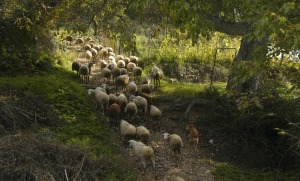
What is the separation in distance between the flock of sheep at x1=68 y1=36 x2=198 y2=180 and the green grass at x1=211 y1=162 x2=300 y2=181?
3.44 ft

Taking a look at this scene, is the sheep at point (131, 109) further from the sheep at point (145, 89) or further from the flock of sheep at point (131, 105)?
the sheep at point (145, 89)

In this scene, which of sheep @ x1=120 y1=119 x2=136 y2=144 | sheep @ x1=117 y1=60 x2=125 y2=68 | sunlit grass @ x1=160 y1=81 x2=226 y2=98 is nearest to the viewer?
sheep @ x1=120 y1=119 x2=136 y2=144

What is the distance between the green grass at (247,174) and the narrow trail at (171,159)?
21 centimetres

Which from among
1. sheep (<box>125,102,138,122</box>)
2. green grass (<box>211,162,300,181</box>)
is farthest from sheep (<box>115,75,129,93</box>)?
green grass (<box>211,162,300,181</box>)

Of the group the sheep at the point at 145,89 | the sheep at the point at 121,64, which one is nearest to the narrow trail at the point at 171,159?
the sheep at the point at 145,89

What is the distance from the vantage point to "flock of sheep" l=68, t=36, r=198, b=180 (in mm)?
8898

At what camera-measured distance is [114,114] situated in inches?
391

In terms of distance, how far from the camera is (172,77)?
1545 cm

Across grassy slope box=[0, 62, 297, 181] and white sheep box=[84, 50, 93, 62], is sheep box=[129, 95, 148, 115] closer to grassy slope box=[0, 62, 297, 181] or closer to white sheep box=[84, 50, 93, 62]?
grassy slope box=[0, 62, 297, 181]

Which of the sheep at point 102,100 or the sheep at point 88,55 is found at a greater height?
the sheep at point 88,55

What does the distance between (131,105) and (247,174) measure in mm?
3415

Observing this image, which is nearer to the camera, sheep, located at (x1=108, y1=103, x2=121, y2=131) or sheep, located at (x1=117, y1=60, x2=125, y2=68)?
sheep, located at (x1=108, y1=103, x2=121, y2=131)

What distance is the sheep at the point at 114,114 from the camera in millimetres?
9914

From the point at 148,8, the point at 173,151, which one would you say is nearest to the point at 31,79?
the point at 148,8
